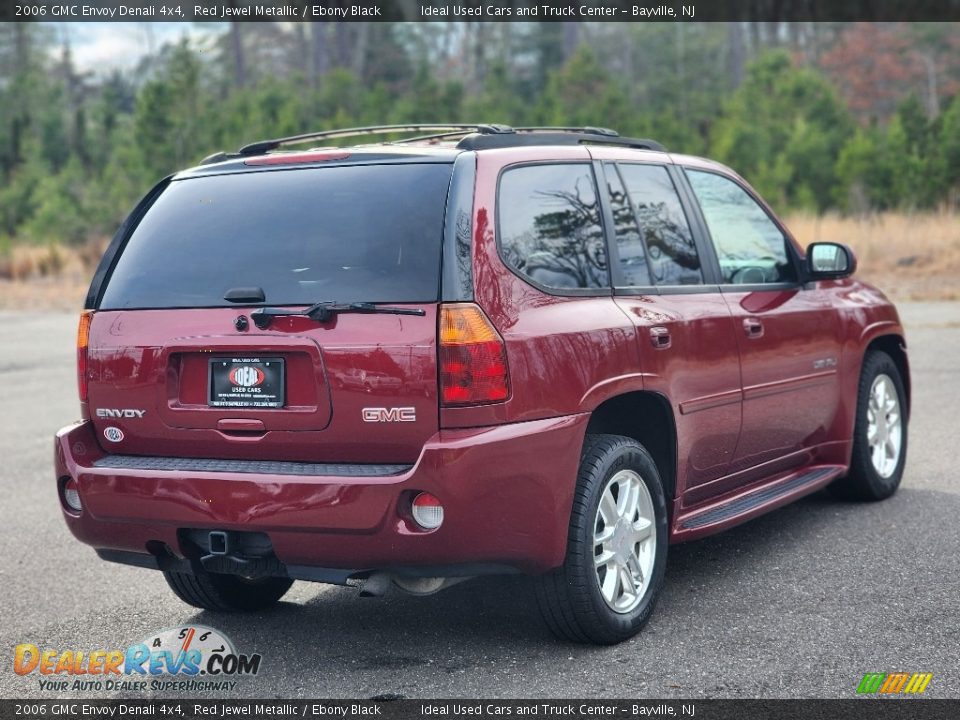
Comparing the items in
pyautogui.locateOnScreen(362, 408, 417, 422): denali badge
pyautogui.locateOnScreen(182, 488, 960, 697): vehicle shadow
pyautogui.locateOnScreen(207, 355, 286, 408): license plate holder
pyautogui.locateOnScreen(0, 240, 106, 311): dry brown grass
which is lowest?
pyautogui.locateOnScreen(0, 240, 106, 311): dry brown grass

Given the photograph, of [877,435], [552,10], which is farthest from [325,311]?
[552,10]

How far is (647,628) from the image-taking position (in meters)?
4.95

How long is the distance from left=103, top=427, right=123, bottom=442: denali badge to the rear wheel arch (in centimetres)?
175

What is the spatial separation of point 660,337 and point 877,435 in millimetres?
2528

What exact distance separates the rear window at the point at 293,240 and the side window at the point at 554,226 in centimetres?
29

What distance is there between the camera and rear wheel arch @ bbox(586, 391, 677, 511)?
5.08 metres

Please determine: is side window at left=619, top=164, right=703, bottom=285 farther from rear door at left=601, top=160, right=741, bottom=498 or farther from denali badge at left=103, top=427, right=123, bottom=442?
denali badge at left=103, top=427, right=123, bottom=442

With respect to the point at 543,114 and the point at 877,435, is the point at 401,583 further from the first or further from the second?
the point at 543,114

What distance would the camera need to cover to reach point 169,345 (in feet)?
A: 15.0

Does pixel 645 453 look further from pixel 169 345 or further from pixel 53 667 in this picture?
pixel 53 667

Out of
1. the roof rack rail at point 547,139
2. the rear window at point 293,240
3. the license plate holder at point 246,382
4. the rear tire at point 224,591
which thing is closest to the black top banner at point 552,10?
the roof rack rail at point 547,139

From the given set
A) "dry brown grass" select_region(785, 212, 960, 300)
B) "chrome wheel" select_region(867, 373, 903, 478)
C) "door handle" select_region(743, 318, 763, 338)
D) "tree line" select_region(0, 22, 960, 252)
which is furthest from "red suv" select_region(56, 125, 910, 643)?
"tree line" select_region(0, 22, 960, 252)

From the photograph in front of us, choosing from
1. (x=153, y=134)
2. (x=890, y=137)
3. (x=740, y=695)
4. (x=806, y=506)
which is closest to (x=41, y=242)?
(x=153, y=134)

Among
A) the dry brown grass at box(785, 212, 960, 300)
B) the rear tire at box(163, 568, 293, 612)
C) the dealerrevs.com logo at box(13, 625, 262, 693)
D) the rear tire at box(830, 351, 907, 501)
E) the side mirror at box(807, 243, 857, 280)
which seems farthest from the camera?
the dry brown grass at box(785, 212, 960, 300)
